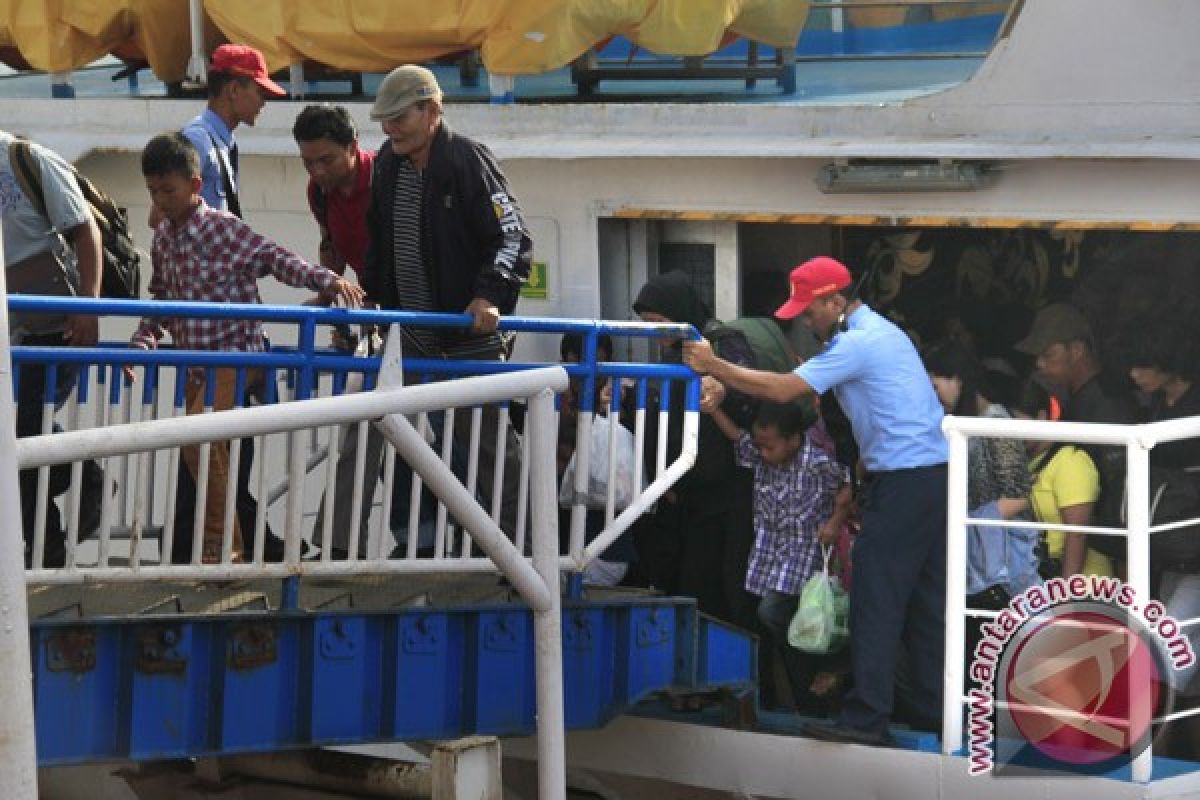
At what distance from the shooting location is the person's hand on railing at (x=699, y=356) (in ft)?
23.8

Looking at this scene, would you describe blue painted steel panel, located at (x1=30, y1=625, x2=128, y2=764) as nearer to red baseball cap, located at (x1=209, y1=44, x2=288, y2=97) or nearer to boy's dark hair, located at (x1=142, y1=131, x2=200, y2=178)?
boy's dark hair, located at (x1=142, y1=131, x2=200, y2=178)

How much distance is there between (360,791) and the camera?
7148mm

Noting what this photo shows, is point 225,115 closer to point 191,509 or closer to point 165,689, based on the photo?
point 191,509

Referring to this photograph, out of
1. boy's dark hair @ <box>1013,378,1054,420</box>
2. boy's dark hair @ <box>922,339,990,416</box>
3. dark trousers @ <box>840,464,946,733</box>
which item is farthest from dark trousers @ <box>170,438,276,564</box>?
boy's dark hair @ <box>1013,378,1054,420</box>

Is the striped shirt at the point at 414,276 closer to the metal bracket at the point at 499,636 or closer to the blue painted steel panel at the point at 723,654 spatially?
the metal bracket at the point at 499,636

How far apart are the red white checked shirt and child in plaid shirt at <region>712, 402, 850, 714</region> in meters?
1.72

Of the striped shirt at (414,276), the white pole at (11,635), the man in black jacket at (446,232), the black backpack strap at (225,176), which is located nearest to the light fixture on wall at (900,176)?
the man in black jacket at (446,232)

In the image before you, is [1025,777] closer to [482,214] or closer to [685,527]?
[685,527]

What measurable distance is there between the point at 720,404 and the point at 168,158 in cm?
218

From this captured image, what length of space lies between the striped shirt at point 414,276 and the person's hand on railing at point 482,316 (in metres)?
0.23

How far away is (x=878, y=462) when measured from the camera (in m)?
7.25

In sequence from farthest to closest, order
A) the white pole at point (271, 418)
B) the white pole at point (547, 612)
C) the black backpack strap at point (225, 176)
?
the black backpack strap at point (225, 176) < the white pole at point (547, 612) < the white pole at point (271, 418)

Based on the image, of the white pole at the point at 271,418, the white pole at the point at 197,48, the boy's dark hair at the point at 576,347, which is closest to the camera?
the white pole at the point at 271,418

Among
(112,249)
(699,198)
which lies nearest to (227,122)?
(112,249)
